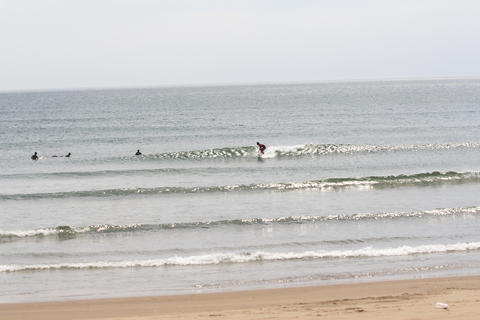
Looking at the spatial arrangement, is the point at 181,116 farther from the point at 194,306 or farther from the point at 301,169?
the point at 194,306

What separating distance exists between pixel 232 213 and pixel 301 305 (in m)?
10.3

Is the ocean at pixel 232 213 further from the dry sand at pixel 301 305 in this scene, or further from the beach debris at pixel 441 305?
the beach debris at pixel 441 305

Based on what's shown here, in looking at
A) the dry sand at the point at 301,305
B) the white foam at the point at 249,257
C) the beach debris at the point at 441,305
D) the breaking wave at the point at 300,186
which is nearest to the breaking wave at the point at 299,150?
the breaking wave at the point at 300,186

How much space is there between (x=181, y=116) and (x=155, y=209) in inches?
1895

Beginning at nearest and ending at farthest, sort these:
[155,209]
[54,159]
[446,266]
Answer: [446,266] < [155,209] < [54,159]

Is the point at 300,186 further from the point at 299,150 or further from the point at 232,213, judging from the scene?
the point at 299,150

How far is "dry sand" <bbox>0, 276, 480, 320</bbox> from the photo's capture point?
1167 centimetres

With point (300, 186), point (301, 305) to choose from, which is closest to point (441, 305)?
point (301, 305)

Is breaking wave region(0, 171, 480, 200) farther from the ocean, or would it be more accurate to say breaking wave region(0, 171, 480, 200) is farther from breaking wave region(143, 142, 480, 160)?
breaking wave region(143, 142, 480, 160)

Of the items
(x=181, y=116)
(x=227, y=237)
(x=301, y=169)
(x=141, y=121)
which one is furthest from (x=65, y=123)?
(x=227, y=237)

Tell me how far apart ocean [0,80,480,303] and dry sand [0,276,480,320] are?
0.70 metres

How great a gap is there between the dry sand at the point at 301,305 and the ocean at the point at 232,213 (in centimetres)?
70

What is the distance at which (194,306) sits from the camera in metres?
13.1

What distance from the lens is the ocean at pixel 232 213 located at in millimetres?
15755
